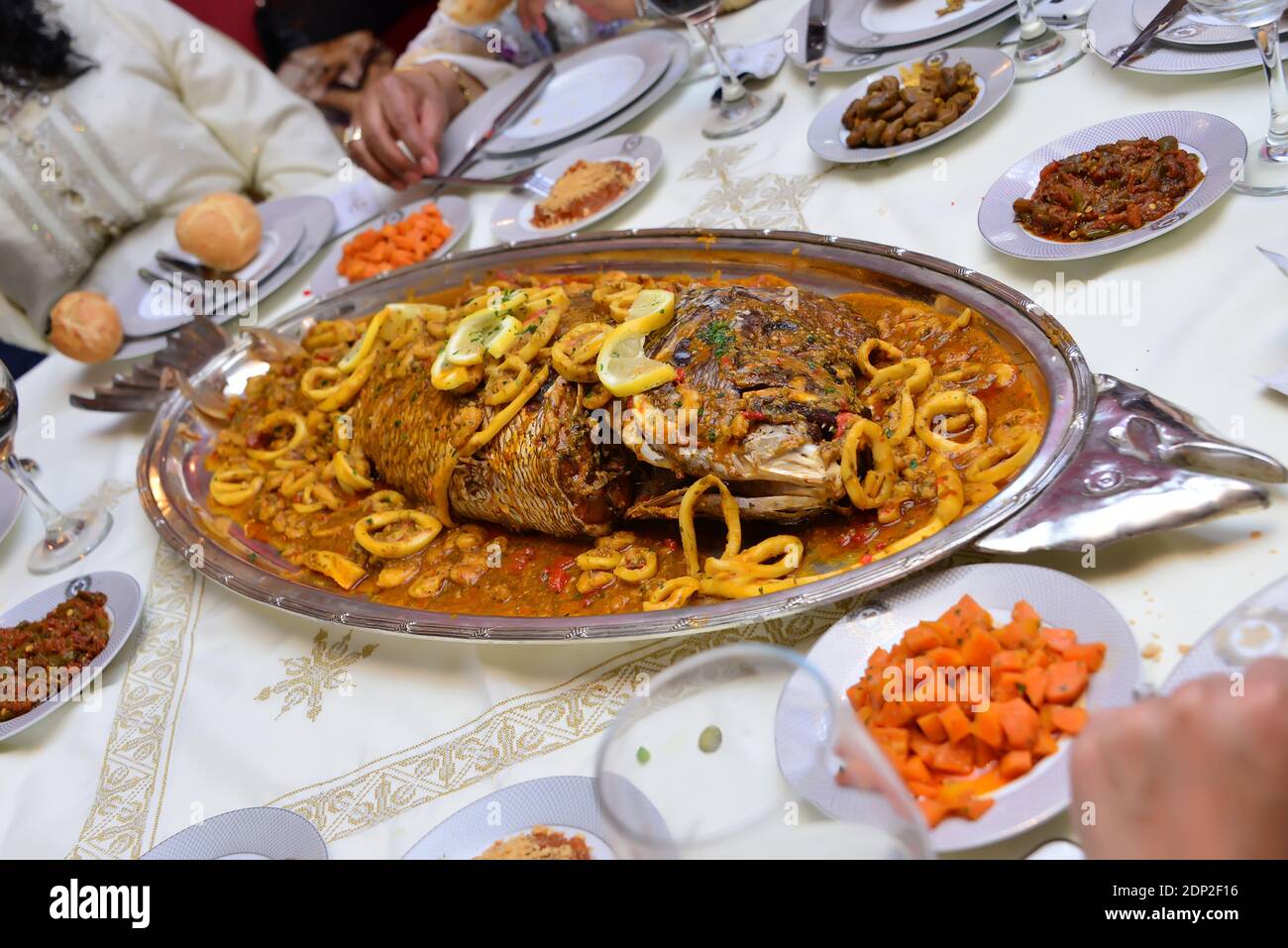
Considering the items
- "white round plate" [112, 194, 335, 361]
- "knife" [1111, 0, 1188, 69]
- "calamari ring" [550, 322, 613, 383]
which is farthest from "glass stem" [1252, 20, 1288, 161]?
"white round plate" [112, 194, 335, 361]

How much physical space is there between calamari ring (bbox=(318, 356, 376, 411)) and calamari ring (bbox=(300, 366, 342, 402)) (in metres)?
0.05

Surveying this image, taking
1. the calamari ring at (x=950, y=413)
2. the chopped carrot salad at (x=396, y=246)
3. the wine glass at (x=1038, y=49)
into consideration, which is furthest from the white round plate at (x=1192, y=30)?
the chopped carrot salad at (x=396, y=246)

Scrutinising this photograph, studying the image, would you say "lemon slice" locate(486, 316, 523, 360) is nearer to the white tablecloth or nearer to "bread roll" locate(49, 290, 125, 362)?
the white tablecloth

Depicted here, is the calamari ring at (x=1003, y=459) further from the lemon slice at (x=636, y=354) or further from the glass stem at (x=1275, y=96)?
the glass stem at (x=1275, y=96)

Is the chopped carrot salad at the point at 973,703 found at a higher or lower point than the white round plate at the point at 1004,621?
higher

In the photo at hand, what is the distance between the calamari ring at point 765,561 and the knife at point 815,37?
2273 mm

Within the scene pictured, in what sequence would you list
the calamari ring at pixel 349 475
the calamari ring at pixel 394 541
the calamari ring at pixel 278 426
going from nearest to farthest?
the calamari ring at pixel 394 541, the calamari ring at pixel 349 475, the calamari ring at pixel 278 426

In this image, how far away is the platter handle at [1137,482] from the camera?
1733 mm

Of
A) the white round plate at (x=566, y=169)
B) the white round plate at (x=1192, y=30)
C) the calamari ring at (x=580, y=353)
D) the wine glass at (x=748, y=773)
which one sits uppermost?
the wine glass at (x=748, y=773)

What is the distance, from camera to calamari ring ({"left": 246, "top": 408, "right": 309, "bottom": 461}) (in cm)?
339

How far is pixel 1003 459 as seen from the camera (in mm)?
2121

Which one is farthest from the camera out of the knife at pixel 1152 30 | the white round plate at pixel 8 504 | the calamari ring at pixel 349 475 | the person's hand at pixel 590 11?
the person's hand at pixel 590 11

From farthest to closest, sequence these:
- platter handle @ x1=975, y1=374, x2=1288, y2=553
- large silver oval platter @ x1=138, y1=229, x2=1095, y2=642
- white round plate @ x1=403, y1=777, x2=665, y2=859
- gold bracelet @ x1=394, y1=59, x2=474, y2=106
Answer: gold bracelet @ x1=394, y1=59, x2=474, y2=106, large silver oval platter @ x1=138, y1=229, x2=1095, y2=642, white round plate @ x1=403, y1=777, x2=665, y2=859, platter handle @ x1=975, y1=374, x2=1288, y2=553

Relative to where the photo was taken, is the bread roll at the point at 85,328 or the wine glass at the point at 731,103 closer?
the wine glass at the point at 731,103
